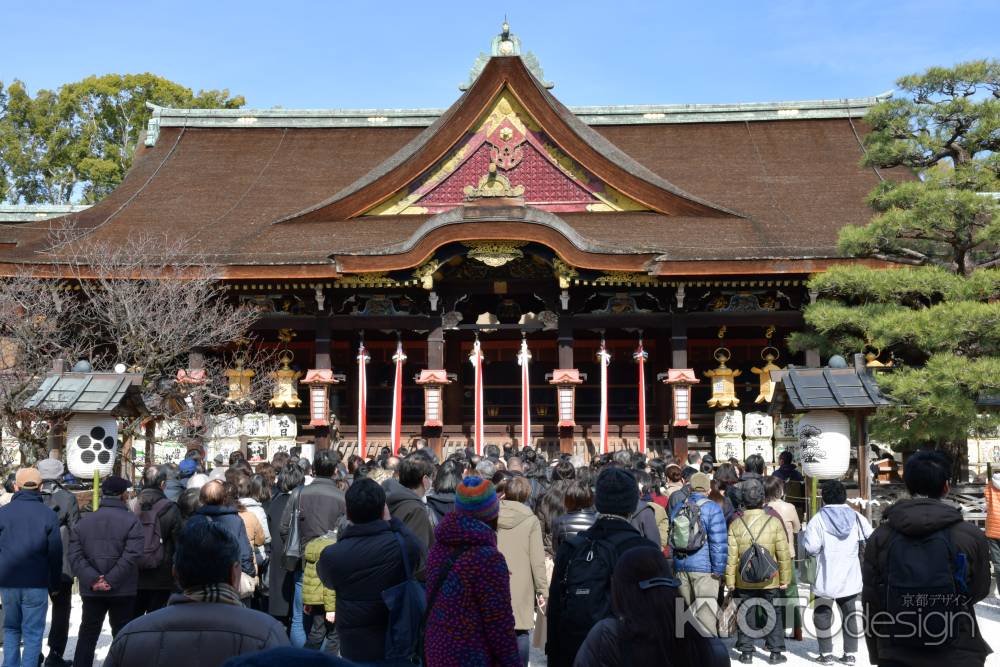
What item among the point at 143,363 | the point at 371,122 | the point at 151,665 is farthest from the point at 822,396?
the point at 371,122

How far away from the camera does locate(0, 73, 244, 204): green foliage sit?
36.2 meters

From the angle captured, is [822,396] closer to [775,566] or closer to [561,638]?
[775,566]

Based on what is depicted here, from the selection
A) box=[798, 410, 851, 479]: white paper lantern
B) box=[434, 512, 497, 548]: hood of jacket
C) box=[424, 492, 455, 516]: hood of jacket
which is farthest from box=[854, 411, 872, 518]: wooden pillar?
box=[434, 512, 497, 548]: hood of jacket

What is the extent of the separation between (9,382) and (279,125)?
37.9 feet

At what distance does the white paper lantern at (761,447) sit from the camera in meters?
16.4

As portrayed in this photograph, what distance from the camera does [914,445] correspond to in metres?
12.5

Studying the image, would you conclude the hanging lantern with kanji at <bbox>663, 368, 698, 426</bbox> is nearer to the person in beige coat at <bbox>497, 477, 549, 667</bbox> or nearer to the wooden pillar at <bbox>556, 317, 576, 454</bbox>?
the wooden pillar at <bbox>556, 317, 576, 454</bbox>

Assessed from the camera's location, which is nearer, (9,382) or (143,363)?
(9,382)

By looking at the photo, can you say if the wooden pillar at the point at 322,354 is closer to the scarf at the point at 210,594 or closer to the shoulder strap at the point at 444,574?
the shoulder strap at the point at 444,574

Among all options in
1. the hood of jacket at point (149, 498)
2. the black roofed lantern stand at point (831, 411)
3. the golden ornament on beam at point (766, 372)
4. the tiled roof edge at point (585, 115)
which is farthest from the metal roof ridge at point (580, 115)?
the hood of jacket at point (149, 498)

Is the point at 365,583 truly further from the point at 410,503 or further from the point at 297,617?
the point at 297,617

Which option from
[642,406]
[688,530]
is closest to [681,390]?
[642,406]

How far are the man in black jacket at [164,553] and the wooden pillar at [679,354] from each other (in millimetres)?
11606

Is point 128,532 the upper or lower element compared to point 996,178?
lower
